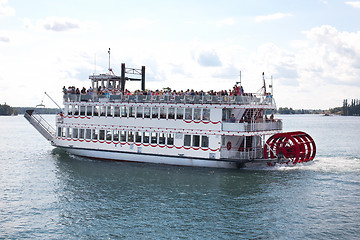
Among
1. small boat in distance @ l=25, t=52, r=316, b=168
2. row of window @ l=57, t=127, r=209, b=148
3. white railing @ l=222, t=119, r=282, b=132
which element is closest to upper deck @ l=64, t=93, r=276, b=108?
small boat in distance @ l=25, t=52, r=316, b=168

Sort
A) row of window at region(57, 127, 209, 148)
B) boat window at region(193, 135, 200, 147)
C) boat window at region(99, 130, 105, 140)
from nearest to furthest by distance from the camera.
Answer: boat window at region(193, 135, 200, 147)
row of window at region(57, 127, 209, 148)
boat window at region(99, 130, 105, 140)

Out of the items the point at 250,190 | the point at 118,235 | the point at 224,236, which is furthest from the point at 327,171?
the point at 118,235

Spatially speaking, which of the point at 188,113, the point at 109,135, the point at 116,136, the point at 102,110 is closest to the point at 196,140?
the point at 188,113

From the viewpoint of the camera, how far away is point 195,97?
33781mm

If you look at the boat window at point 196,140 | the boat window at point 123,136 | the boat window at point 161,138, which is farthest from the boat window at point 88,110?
the boat window at point 196,140

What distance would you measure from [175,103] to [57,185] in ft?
38.8

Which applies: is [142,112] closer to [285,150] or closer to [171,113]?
[171,113]

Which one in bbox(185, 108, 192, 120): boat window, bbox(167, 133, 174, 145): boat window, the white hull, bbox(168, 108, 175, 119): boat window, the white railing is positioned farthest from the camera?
bbox(168, 108, 175, 119): boat window

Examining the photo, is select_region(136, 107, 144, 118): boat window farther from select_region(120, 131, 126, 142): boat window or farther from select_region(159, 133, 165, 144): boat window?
select_region(159, 133, 165, 144): boat window

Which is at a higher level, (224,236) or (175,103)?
(175,103)

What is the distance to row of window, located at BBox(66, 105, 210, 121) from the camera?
111 ft

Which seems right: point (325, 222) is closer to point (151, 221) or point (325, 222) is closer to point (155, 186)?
point (151, 221)

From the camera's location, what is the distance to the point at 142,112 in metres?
36.1

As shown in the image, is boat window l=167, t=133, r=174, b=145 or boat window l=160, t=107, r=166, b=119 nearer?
boat window l=167, t=133, r=174, b=145
